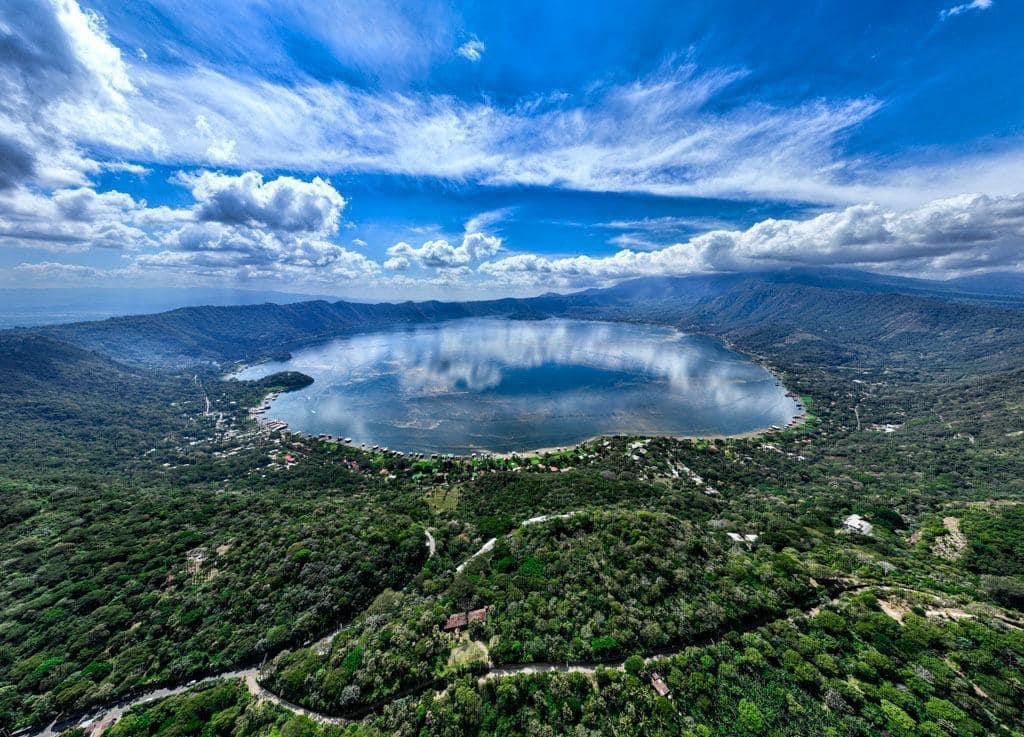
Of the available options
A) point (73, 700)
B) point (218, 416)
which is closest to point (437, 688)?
point (73, 700)

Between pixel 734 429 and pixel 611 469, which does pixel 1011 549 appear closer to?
pixel 611 469

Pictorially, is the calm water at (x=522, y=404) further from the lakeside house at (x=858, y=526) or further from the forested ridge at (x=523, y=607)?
the lakeside house at (x=858, y=526)

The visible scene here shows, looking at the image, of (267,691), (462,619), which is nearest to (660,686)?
(462,619)

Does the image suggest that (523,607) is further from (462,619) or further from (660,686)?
(660,686)

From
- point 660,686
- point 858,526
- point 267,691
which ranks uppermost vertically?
point 660,686

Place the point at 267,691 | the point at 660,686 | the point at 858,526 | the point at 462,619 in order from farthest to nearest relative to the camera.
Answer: the point at 858,526, the point at 462,619, the point at 267,691, the point at 660,686

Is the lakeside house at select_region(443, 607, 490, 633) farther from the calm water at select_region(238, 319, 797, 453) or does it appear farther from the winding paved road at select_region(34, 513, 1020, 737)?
the calm water at select_region(238, 319, 797, 453)

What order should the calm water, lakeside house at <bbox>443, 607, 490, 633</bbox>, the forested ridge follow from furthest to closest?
the calm water, lakeside house at <bbox>443, 607, 490, 633</bbox>, the forested ridge

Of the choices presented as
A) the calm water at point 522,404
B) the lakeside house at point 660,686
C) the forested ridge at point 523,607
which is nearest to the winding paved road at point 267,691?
the forested ridge at point 523,607

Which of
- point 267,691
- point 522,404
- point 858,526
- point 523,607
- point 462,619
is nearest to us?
point 267,691

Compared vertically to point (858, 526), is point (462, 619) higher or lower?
higher

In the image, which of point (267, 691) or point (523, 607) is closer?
point (267, 691)

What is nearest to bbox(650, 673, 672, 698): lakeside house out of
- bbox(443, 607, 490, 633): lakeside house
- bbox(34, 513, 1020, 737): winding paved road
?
bbox(34, 513, 1020, 737): winding paved road
